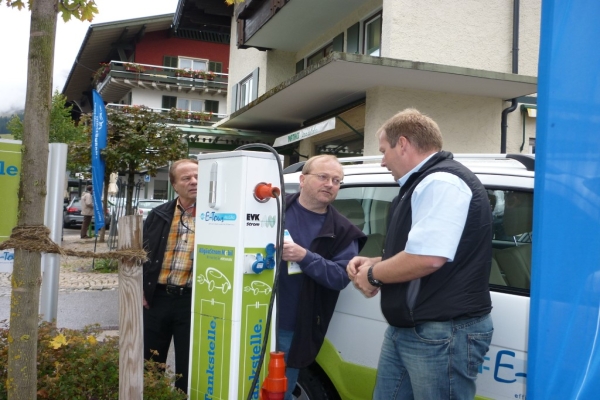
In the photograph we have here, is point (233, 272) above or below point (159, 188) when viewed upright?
below

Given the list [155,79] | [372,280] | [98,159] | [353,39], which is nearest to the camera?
[372,280]

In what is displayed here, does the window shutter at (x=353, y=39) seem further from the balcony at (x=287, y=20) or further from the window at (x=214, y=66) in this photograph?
the window at (x=214, y=66)

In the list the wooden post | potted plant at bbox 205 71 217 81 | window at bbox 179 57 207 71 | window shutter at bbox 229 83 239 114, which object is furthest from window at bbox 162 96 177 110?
the wooden post

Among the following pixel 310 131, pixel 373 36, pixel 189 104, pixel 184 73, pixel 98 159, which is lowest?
pixel 98 159

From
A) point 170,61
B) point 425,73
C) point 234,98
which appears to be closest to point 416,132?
point 425,73

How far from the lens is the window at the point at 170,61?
38.3 meters

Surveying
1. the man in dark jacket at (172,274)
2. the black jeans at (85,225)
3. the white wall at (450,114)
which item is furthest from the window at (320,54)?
the man in dark jacket at (172,274)

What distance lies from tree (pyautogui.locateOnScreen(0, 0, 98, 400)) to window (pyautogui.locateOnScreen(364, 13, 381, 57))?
10869 mm

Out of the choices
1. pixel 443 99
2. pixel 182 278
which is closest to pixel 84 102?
pixel 443 99

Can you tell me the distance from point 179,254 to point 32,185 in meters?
1.47

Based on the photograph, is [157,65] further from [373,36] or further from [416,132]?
[416,132]

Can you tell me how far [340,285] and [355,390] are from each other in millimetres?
674

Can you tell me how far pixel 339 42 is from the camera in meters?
14.7

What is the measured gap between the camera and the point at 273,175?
3.04m
